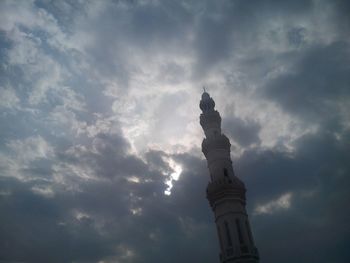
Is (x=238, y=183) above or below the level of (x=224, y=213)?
above

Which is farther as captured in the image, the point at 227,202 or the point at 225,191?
→ the point at 225,191

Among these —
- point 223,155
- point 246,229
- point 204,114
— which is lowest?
point 246,229

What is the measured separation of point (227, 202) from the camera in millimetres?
44750

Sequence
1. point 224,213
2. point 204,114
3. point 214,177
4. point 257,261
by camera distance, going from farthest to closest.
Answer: point 204,114
point 214,177
point 224,213
point 257,261

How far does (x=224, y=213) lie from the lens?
44.3m

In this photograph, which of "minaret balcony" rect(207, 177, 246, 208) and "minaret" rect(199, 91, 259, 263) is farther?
"minaret balcony" rect(207, 177, 246, 208)

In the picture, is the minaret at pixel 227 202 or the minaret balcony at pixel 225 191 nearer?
the minaret at pixel 227 202

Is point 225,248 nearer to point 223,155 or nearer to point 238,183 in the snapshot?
point 238,183

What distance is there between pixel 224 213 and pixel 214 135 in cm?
1394

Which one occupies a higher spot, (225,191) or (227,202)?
(225,191)

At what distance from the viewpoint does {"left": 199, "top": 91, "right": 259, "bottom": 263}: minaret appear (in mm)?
41781

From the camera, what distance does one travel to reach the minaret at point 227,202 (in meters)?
41.8

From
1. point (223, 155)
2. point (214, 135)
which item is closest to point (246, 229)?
point (223, 155)

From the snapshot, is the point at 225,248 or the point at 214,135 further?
the point at 214,135
